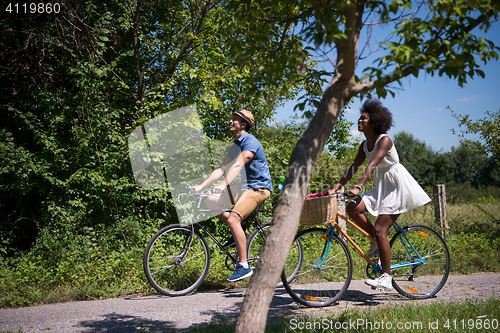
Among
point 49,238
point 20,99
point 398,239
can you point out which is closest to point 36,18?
point 20,99

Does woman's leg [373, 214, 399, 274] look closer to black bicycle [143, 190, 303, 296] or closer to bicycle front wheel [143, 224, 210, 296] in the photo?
black bicycle [143, 190, 303, 296]

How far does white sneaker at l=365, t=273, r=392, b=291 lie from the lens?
3.76 metres

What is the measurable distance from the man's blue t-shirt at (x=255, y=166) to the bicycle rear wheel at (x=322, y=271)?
0.88 meters

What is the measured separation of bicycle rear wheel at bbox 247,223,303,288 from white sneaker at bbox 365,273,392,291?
800 millimetres

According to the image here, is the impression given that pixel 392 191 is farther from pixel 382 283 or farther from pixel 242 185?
pixel 242 185

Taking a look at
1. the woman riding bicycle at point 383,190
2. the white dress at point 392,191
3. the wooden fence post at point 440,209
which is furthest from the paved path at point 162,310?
the wooden fence post at point 440,209

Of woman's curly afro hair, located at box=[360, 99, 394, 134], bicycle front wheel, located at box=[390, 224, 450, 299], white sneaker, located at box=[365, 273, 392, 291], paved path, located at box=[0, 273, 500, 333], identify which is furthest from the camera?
bicycle front wheel, located at box=[390, 224, 450, 299]

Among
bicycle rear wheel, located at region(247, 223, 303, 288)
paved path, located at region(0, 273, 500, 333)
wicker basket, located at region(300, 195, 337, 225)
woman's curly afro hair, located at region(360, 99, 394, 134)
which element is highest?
woman's curly afro hair, located at region(360, 99, 394, 134)

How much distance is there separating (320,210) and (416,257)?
62.0 inches

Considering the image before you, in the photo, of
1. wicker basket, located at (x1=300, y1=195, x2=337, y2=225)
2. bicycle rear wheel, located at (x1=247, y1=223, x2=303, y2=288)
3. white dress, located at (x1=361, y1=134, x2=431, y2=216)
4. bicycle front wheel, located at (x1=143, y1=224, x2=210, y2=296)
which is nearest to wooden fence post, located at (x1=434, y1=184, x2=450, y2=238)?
white dress, located at (x1=361, y1=134, x2=431, y2=216)

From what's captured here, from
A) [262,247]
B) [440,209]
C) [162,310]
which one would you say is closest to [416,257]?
[262,247]

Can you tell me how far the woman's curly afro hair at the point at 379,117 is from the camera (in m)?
3.91

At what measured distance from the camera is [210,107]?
6336 mm

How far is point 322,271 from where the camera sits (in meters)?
3.97
